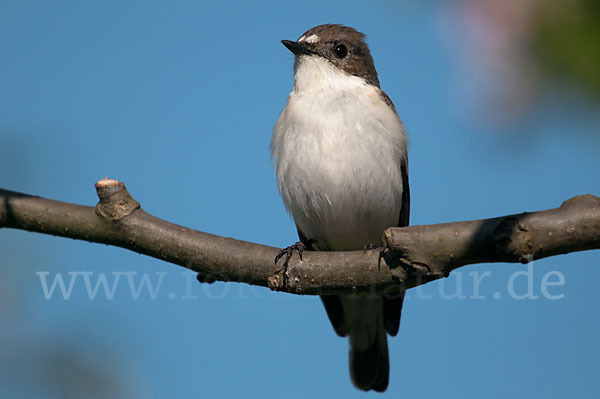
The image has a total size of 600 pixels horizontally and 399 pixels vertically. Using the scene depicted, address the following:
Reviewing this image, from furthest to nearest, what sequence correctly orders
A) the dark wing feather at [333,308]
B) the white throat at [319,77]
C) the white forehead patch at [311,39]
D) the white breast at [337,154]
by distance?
the dark wing feather at [333,308] < the white forehead patch at [311,39] < the white throat at [319,77] < the white breast at [337,154]

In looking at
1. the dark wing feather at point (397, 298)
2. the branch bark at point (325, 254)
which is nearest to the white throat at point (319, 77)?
the dark wing feather at point (397, 298)

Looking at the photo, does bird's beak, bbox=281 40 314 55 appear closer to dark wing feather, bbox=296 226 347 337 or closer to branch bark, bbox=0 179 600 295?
dark wing feather, bbox=296 226 347 337

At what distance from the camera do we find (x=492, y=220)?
2.90 metres

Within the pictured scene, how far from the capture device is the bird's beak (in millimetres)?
5718

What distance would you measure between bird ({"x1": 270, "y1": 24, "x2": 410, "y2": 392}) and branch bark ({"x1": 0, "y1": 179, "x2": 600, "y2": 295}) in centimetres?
138

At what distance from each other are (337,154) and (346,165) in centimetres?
11

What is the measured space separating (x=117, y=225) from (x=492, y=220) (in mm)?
1950

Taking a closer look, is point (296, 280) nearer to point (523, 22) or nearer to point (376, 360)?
point (523, 22)

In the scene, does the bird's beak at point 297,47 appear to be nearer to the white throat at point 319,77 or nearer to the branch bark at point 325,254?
the white throat at point 319,77

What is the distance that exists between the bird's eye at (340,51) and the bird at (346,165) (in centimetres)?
1

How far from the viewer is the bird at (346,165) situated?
16.7 ft

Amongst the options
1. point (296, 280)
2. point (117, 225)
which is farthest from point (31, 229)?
point (296, 280)

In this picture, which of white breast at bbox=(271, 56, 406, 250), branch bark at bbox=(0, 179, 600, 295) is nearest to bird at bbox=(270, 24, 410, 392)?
white breast at bbox=(271, 56, 406, 250)

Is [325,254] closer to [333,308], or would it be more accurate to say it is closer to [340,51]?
[333,308]
